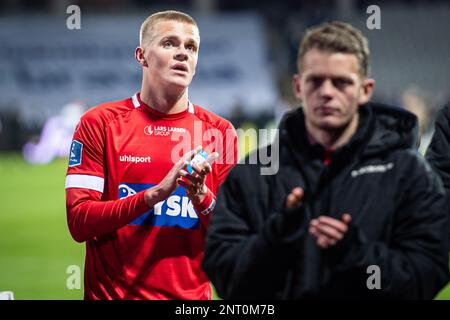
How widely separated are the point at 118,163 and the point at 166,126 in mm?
287

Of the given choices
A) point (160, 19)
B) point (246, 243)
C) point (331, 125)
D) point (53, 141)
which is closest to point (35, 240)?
point (160, 19)

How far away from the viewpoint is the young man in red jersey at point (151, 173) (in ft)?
12.0

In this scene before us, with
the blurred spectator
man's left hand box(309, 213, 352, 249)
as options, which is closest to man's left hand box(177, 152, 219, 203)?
man's left hand box(309, 213, 352, 249)

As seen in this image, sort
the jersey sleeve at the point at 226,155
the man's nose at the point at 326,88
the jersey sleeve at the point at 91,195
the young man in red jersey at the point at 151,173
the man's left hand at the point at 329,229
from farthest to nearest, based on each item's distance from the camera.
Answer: the jersey sleeve at the point at 226,155 < the young man in red jersey at the point at 151,173 < the jersey sleeve at the point at 91,195 < the man's nose at the point at 326,88 < the man's left hand at the point at 329,229

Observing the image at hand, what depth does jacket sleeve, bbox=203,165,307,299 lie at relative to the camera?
2.61 metres

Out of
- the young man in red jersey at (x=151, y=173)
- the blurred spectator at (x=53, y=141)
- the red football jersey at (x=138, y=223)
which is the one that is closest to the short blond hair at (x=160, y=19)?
the young man in red jersey at (x=151, y=173)

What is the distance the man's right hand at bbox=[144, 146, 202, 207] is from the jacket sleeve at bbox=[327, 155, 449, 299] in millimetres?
814

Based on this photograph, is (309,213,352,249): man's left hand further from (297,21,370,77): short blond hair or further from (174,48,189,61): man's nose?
(174,48,189,61): man's nose

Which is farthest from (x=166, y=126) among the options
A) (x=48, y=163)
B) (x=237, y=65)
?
(x=237, y=65)

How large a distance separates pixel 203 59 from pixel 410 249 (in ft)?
84.2

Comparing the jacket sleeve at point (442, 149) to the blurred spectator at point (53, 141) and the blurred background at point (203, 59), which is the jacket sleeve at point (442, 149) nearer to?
the blurred background at point (203, 59)

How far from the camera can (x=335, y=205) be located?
2717mm

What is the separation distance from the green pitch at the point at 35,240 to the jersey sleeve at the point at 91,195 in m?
4.62
